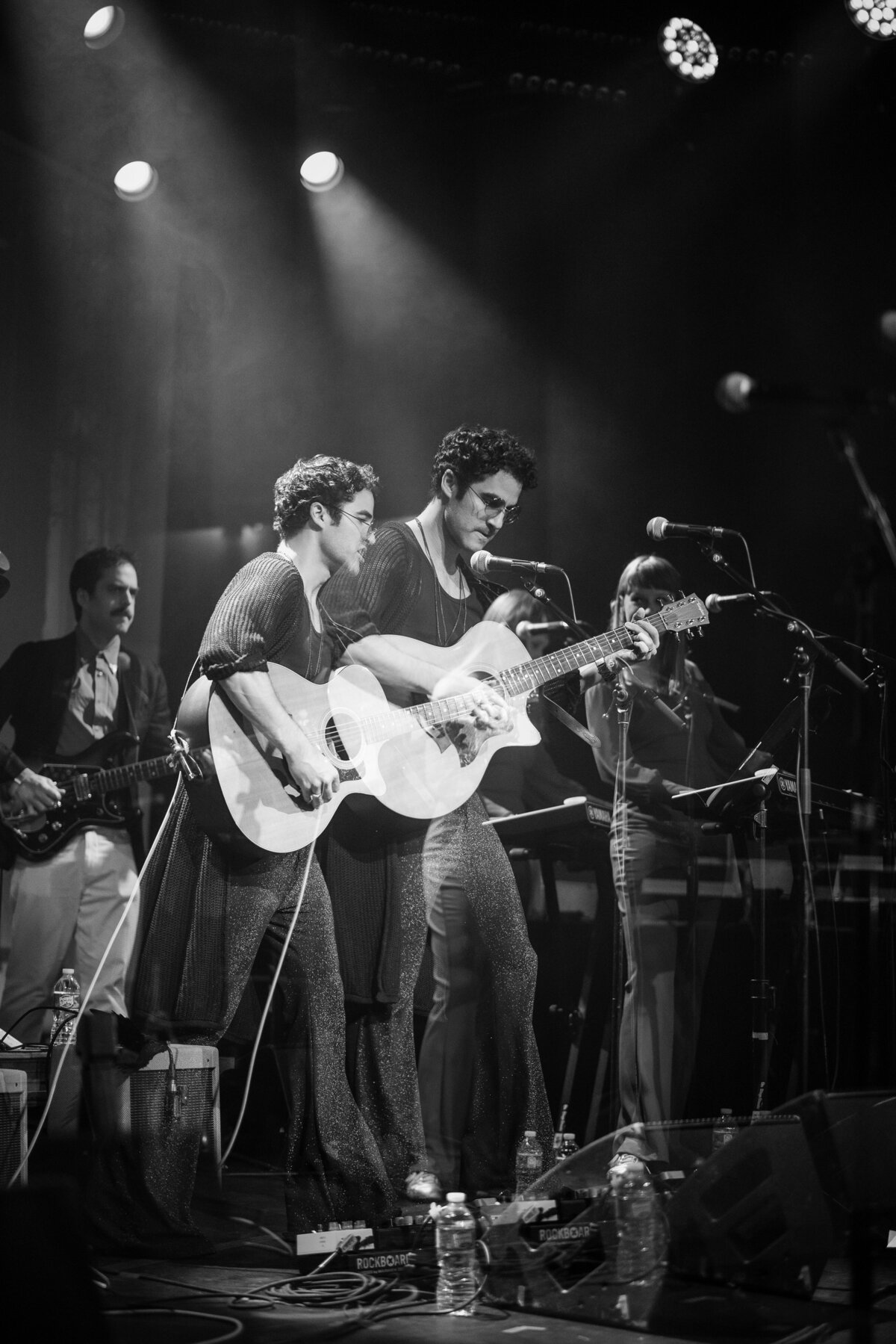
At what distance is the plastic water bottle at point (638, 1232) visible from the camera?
8.91 feet

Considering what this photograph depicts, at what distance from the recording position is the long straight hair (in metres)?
4.19

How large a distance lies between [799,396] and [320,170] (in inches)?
119

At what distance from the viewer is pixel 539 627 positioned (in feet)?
13.7

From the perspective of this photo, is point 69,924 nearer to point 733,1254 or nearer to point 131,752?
point 131,752

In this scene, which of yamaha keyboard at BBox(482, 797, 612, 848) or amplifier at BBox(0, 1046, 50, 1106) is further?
yamaha keyboard at BBox(482, 797, 612, 848)

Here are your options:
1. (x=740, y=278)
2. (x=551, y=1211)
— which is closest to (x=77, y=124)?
(x=740, y=278)

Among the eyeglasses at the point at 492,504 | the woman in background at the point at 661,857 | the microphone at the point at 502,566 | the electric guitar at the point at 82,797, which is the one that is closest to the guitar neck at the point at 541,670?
the woman in background at the point at 661,857

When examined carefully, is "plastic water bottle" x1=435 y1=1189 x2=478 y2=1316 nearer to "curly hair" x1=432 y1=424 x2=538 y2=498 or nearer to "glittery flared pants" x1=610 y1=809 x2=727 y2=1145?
"glittery flared pants" x1=610 y1=809 x2=727 y2=1145

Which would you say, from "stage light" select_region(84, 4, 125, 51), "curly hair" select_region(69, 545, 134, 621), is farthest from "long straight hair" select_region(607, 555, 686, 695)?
"stage light" select_region(84, 4, 125, 51)

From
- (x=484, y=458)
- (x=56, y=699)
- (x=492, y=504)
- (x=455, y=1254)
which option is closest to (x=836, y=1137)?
(x=455, y=1254)

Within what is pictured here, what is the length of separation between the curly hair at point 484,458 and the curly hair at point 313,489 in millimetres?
356

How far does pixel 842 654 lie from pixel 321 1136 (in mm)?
2106

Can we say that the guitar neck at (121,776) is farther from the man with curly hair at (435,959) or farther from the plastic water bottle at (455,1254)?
the plastic water bottle at (455,1254)

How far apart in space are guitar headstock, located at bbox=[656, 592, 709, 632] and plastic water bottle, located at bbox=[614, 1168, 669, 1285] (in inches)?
65.0
